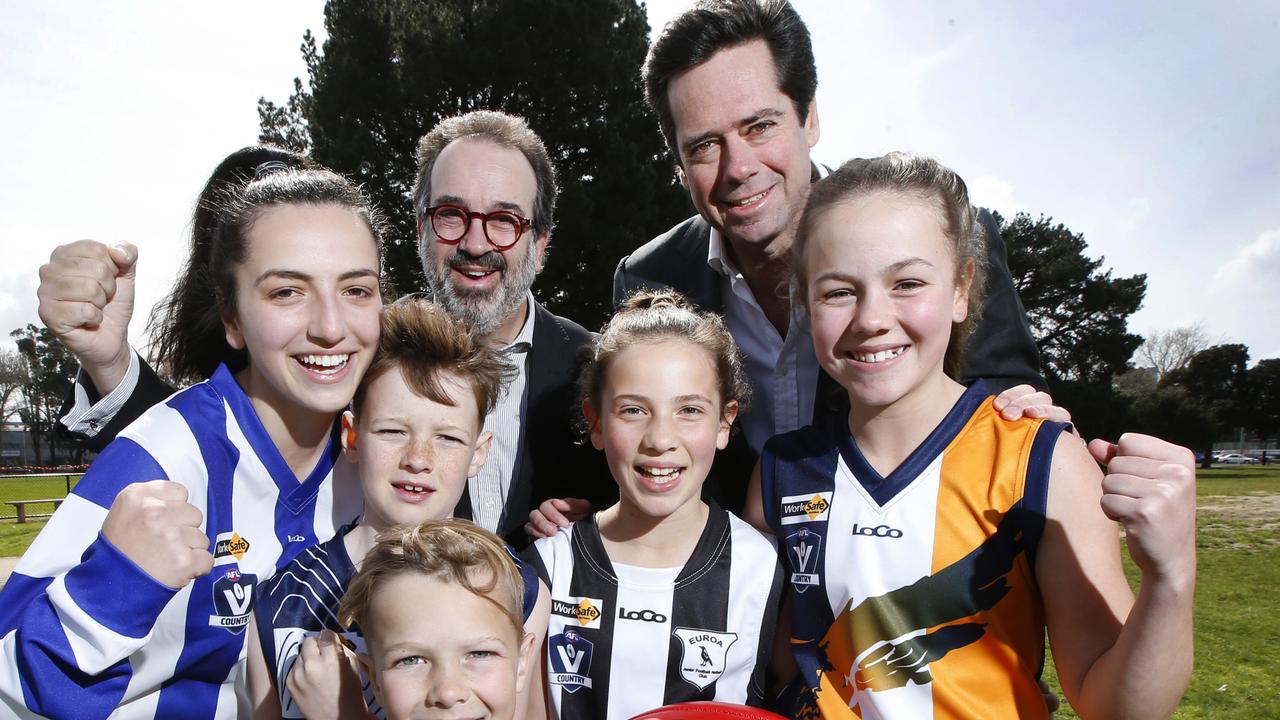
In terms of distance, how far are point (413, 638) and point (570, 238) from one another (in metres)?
12.8

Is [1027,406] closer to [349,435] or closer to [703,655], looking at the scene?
[703,655]

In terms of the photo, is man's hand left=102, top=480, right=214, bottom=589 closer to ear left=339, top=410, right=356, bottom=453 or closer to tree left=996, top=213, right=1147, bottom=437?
ear left=339, top=410, right=356, bottom=453

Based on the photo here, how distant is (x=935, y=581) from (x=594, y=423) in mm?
1163

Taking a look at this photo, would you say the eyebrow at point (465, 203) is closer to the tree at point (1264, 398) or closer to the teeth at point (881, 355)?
the teeth at point (881, 355)

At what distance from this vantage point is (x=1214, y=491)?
88.0 feet

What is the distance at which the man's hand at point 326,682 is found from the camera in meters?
2.14

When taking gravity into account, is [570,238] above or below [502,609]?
above

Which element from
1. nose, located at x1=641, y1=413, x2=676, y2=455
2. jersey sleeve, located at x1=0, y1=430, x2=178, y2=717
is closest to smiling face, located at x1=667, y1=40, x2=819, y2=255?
nose, located at x1=641, y1=413, x2=676, y2=455

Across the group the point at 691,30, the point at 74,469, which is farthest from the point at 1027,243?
the point at 74,469

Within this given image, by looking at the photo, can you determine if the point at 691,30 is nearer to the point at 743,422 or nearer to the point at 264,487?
the point at 743,422

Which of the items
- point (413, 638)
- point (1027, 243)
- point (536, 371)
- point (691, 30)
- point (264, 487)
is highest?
point (1027, 243)

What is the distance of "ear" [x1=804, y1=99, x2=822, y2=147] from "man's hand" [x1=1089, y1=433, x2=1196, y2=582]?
2257 mm

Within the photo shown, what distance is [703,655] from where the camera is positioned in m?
2.32

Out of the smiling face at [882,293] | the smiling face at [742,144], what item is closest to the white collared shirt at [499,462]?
the smiling face at [742,144]
